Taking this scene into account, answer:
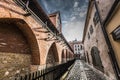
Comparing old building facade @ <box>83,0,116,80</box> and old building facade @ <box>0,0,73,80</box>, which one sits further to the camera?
old building facade @ <box>83,0,116,80</box>

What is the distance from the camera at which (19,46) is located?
479cm

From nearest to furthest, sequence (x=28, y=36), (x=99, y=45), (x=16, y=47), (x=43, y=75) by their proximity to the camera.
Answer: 1. (x=43, y=75)
2. (x=16, y=47)
3. (x=28, y=36)
4. (x=99, y=45)

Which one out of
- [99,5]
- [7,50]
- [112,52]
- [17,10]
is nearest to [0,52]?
[7,50]

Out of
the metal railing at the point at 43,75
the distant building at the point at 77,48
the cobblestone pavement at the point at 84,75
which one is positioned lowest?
the cobblestone pavement at the point at 84,75

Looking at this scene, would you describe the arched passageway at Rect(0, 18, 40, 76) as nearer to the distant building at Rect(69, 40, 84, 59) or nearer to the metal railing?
the metal railing

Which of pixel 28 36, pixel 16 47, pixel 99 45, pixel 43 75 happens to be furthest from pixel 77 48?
pixel 16 47

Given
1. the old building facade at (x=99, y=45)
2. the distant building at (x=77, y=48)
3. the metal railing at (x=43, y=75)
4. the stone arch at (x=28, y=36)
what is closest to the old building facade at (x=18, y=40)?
the stone arch at (x=28, y=36)

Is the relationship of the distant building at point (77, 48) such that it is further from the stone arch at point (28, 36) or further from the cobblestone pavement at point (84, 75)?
the stone arch at point (28, 36)

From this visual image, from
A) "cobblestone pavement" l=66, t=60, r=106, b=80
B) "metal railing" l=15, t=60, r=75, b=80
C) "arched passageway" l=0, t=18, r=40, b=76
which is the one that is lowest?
"cobblestone pavement" l=66, t=60, r=106, b=80

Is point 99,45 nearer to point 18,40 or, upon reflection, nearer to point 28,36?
point 28,36

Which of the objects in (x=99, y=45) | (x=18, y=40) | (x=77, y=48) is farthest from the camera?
(x=77, y=48)

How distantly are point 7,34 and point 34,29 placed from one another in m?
1.46

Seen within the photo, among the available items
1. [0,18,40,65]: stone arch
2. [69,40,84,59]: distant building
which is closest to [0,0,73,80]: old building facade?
[0,18,40,65]: stone arch

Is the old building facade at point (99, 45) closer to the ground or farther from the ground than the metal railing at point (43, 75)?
farther from the ground
